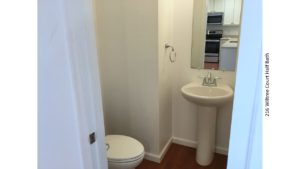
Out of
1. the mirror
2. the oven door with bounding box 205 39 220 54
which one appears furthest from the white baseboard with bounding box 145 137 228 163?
the oven door with bounding box 205 39 220 54

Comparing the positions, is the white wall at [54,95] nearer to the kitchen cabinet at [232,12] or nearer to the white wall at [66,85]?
the white wall at [66,85]

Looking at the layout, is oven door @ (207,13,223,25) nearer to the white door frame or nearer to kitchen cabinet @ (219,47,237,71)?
kitchen cabinet @ (219,47,237,71)

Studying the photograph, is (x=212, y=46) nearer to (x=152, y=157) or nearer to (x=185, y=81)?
(x=185, y=81)

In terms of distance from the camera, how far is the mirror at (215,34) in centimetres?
207

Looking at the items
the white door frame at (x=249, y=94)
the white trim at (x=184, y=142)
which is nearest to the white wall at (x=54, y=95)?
the white door frame at (x=249, y=94)

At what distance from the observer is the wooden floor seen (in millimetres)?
2262

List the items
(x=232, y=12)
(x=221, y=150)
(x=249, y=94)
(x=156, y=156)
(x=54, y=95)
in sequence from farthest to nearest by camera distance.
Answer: (x=221, y=150) < (x=156, y=156) < (x=232, y=12) < (x=54, y=95) < (x=249, y=94)

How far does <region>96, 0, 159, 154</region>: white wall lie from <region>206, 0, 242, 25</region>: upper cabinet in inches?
25.0

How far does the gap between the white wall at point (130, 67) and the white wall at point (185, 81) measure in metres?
0.44

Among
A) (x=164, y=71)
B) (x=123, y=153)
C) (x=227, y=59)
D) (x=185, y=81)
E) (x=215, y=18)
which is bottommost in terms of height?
(x=123, y=153)

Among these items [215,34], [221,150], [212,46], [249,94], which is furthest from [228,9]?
[249,94]

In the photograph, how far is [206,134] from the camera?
221 centimetres

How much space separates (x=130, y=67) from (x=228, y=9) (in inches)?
44.6
